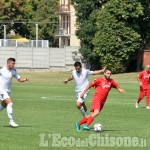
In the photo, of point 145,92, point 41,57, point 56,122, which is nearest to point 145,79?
point 145,92

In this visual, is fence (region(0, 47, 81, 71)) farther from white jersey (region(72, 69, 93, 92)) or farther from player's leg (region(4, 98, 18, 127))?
player's leg (region(4, 98, 18, 127))

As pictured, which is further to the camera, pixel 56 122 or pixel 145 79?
pixel 145 79

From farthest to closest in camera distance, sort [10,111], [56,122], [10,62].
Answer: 1. [56,122]
2. [10,62]
3. [10,111]

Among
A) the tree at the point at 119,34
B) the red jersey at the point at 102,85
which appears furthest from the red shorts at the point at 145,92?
the tree at the point at 119,34

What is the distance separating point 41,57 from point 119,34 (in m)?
10.6

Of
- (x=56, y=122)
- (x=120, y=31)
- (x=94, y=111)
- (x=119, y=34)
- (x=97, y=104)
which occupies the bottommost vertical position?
(x=56, y=122)

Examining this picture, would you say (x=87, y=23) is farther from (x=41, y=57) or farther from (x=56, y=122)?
(x=56, y=122)

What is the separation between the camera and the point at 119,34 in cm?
7500

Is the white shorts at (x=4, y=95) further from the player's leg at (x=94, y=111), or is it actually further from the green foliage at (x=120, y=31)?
the green foliage at (x=120, y=31)

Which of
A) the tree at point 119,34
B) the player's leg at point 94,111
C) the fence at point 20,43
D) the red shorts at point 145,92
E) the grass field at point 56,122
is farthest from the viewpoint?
the fence at point 20,43

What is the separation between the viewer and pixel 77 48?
83500 millimetres

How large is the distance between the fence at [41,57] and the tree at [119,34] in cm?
705

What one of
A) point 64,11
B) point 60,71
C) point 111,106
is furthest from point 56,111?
point 64,11

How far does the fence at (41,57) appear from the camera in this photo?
80.2m
